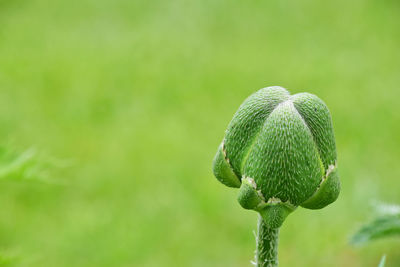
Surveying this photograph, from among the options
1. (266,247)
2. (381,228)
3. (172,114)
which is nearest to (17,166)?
(266,247)

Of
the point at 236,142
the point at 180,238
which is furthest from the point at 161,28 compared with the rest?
the point at 236,142

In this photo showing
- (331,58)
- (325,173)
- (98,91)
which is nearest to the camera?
(325,173)

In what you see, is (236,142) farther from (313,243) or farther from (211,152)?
(211,152)

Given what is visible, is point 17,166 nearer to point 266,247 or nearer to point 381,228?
point 266,247

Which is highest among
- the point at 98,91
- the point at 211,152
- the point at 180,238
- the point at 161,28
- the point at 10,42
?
the point at 161,28

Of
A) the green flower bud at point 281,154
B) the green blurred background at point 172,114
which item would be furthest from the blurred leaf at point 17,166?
the green blurred background at point 172,114

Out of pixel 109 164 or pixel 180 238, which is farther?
pixel 109 164
